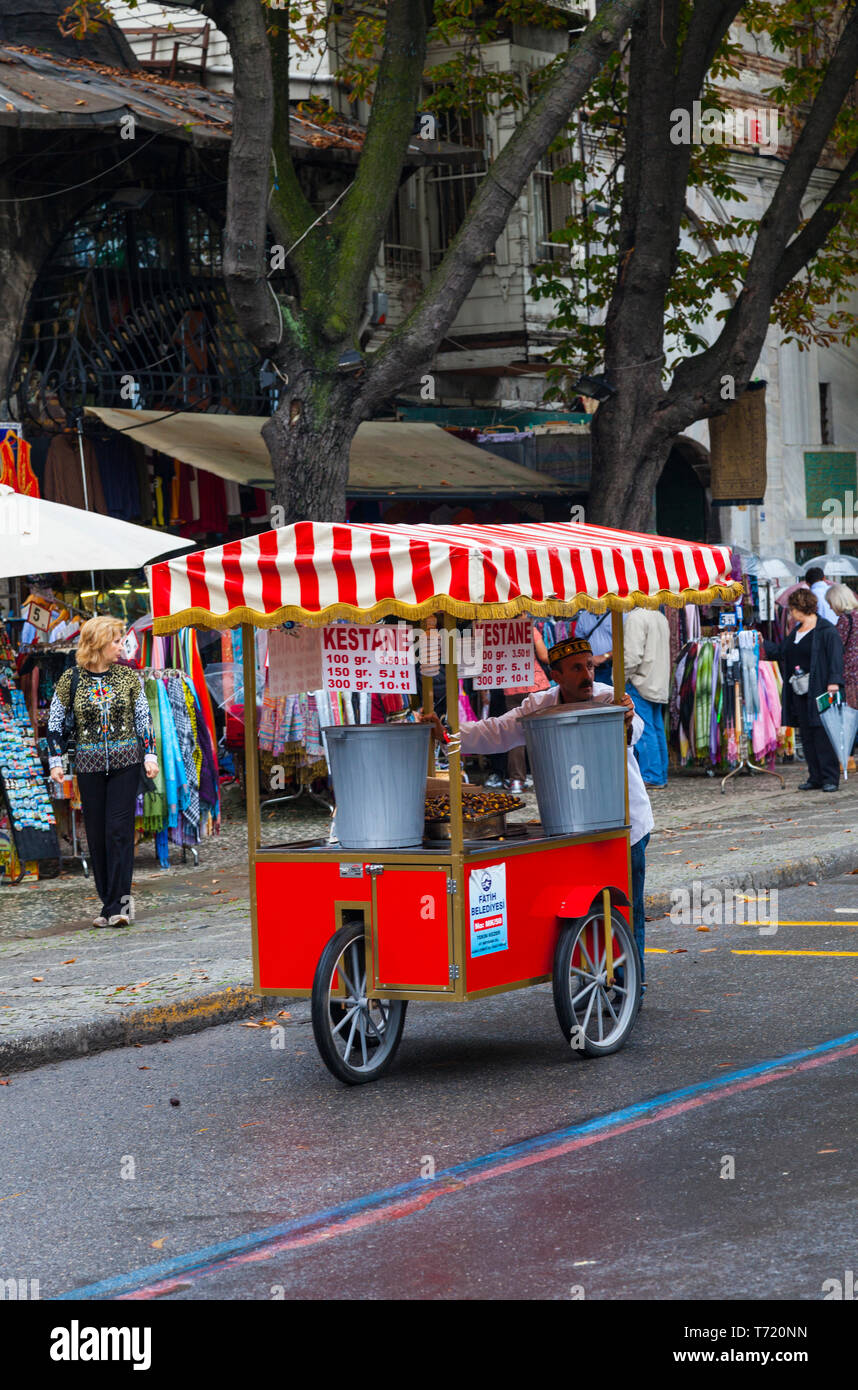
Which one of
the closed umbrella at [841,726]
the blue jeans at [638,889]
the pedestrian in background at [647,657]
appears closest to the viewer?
the blue jeans at [638,889]

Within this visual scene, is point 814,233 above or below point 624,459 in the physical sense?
Answer: above

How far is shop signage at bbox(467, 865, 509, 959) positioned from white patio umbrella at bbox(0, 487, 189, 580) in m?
5.92

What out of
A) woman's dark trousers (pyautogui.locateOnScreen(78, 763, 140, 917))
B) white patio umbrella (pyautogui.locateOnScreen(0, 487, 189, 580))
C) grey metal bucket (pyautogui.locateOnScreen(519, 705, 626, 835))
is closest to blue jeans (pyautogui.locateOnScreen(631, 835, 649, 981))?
grey metal bucket (pyautogui.locateOnScreen(519, 705, 626, 835))

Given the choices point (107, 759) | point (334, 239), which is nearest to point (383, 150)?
point (334, 239)

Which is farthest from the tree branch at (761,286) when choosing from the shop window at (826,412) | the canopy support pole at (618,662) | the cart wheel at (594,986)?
the shop window at (826,412)

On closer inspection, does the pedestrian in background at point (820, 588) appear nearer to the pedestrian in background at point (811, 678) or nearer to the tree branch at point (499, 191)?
the pedestrian in background at point (811, 678)

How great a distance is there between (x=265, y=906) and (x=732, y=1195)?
2.78 meters

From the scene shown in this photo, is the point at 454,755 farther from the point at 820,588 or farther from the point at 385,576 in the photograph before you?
the point at 820,588

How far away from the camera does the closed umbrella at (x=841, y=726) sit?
56.9 ft

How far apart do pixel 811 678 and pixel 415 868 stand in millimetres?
10874

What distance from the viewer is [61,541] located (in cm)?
1276

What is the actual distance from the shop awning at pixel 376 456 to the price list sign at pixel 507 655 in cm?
881

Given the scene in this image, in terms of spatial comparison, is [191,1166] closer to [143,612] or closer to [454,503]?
[143,612]

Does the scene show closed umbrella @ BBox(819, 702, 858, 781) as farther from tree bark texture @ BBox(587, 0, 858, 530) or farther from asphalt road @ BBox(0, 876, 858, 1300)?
asphalt road @ BBox(0, 876, 858, 1300)
